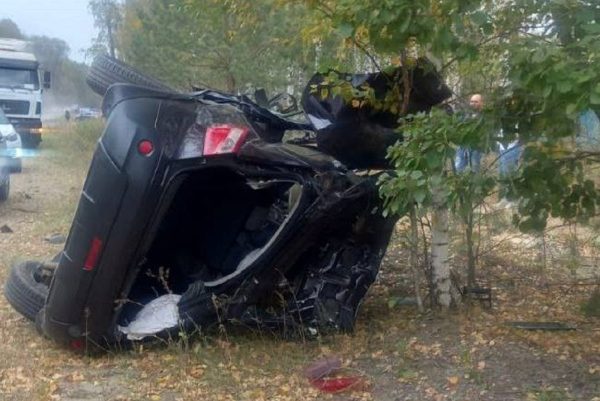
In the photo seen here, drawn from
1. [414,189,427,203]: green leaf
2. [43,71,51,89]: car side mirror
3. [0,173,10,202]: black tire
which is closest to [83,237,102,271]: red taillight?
[414,189,427,203]: green leaf

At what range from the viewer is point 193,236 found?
7.47 m

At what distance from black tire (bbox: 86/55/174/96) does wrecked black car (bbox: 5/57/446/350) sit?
17mm

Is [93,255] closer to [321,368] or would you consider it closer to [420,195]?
[321,368]

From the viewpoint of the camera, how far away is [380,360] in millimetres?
6238

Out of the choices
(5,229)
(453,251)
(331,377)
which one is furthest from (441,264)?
(5,229)

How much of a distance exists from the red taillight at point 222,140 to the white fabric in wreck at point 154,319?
105cm

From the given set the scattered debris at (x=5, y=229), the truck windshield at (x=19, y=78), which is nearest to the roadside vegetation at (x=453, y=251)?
the scattered debris at (x=5, y=229)

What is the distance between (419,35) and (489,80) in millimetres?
1182

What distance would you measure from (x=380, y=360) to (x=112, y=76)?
109 inches

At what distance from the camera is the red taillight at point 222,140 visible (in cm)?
605

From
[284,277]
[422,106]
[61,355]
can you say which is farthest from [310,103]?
[61,355]

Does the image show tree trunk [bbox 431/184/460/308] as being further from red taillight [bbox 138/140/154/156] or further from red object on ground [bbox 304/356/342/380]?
red taillight [bbox 138/140/154/156]

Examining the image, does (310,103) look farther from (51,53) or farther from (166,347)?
(51,53)

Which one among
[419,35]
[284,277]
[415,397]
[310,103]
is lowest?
[415,397]
